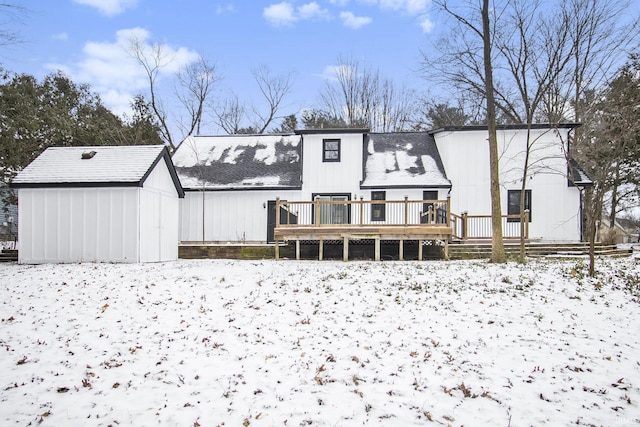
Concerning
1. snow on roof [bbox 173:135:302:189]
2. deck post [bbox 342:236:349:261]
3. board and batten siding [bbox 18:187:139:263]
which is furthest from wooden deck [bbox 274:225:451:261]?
board and batten siding [bbox 18:187:139:263]

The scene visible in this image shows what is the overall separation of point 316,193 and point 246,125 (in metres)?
16.4

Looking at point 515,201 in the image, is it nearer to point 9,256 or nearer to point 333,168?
point 333,168

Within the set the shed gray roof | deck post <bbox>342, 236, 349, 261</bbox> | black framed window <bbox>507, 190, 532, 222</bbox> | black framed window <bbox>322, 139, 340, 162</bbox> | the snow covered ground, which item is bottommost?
the snow covered ground

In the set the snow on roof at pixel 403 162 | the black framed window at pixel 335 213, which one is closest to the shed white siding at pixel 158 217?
the black framed window at pixel 335 213

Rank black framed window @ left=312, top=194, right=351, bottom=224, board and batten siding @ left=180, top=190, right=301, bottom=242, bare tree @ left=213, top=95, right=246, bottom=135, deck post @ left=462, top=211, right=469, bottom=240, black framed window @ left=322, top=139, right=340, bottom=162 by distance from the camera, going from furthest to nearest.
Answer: bare tree @ left=213, top=95, right=246, bottom=135 → black framed window @ left=322, top=139, right=340, bottom=162 → board and batten siding @ left=180, top=190, right=301, bottom=242 → black framed window @ left=312, top=194, right=351, bottom=224 → deck post @ left=462, top=211, right=469, bottom=240

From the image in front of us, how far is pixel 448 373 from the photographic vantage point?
504 cm

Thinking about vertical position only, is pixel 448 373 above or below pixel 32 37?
below

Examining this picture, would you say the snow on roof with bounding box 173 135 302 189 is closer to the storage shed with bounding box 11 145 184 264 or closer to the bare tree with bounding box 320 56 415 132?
the storage shed with bounding box 11 145 184 264

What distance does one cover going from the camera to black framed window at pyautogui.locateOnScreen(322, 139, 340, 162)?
1858cm

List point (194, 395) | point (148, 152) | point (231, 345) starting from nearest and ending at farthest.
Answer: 1. point (194, 395)
2. point (231, 345)
3. point (148, 152)

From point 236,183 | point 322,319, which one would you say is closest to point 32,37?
point 236,183

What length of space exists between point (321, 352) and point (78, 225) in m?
10.7

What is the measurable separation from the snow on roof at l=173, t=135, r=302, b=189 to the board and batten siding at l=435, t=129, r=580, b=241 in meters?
6.84

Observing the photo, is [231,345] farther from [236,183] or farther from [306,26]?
[306,26]
